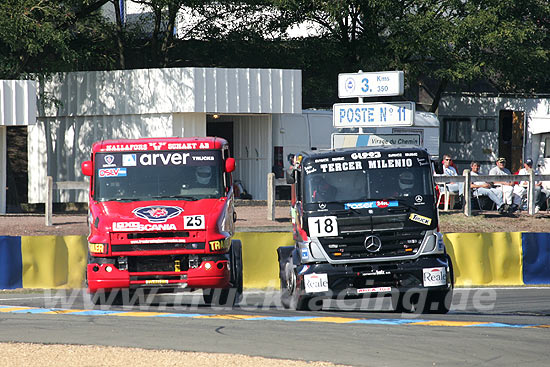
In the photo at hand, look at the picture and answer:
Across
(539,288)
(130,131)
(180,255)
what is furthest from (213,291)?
(130,131)

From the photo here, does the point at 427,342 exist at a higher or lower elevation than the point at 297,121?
lower

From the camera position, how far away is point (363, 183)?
44.1 feet

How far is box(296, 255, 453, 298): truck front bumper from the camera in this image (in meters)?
13.2

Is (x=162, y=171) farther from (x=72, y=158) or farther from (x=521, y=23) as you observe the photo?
(x=521, y=23)

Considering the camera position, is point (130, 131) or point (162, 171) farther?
point (130, 131)

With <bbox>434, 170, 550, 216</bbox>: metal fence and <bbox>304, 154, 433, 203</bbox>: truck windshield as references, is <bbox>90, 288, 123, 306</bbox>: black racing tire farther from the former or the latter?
<bbox>434, 170, 550, 216</bbox>: metal fence

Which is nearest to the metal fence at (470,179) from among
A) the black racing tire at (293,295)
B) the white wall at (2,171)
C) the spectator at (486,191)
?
the spectator at (486,191)

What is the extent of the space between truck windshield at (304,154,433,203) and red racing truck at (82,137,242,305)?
62.7 inches

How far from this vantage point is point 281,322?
12.2 metres

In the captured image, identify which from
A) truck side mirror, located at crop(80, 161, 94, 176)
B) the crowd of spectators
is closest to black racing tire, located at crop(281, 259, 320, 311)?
truck side mirror, located at crop(80, 161, 94, 176)

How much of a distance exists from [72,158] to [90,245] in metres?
16.8

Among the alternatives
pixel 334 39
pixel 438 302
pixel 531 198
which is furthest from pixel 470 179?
pixel 334 39

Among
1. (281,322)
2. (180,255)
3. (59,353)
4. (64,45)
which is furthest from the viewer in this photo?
(64,45)

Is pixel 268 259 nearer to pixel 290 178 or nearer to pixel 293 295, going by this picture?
pixel 290 178
